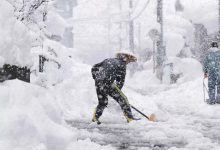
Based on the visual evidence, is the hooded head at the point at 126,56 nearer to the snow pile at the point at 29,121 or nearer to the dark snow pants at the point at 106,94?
the dark snow pants at the point at 106,94

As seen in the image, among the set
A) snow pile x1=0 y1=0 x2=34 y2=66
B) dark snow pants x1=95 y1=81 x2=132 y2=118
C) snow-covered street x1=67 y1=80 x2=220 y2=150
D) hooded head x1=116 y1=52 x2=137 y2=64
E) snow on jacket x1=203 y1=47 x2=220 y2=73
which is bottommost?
snow-covered street x1=67 y1=80 x2=220 y2=150

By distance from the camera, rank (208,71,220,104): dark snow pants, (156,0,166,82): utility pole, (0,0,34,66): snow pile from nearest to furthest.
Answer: (0,0,34,66): snow pile
(208,71,220,104): dark snow pants
(156,0,166,82): utility pole

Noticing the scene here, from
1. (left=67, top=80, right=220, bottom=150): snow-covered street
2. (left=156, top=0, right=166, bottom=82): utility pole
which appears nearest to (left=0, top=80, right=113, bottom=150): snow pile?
(left=67, top=80, right=220, bottom=150): snow-covered street

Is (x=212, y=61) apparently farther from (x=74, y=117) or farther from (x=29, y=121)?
(x=29, y=121)

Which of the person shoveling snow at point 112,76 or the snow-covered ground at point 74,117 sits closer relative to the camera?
the snow-covered ground at point 74,117

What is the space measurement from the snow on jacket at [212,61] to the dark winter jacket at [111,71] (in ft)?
16.0

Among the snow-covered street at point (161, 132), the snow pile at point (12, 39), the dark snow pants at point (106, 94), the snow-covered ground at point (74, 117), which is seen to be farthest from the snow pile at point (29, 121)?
the dark snow pants at point (106, 94)

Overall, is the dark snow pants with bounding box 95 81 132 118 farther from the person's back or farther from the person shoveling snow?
the person's back

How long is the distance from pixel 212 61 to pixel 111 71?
514 cm

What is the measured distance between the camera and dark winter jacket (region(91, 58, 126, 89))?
913 cm

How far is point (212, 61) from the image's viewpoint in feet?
44.1

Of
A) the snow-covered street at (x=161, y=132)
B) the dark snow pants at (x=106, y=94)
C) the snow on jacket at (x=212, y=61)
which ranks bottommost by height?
the snow-covered street at (x=161, y=132)

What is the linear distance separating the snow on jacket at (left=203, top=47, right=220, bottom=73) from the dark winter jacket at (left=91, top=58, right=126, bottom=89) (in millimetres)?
4879

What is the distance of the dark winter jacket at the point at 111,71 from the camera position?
9.13m
